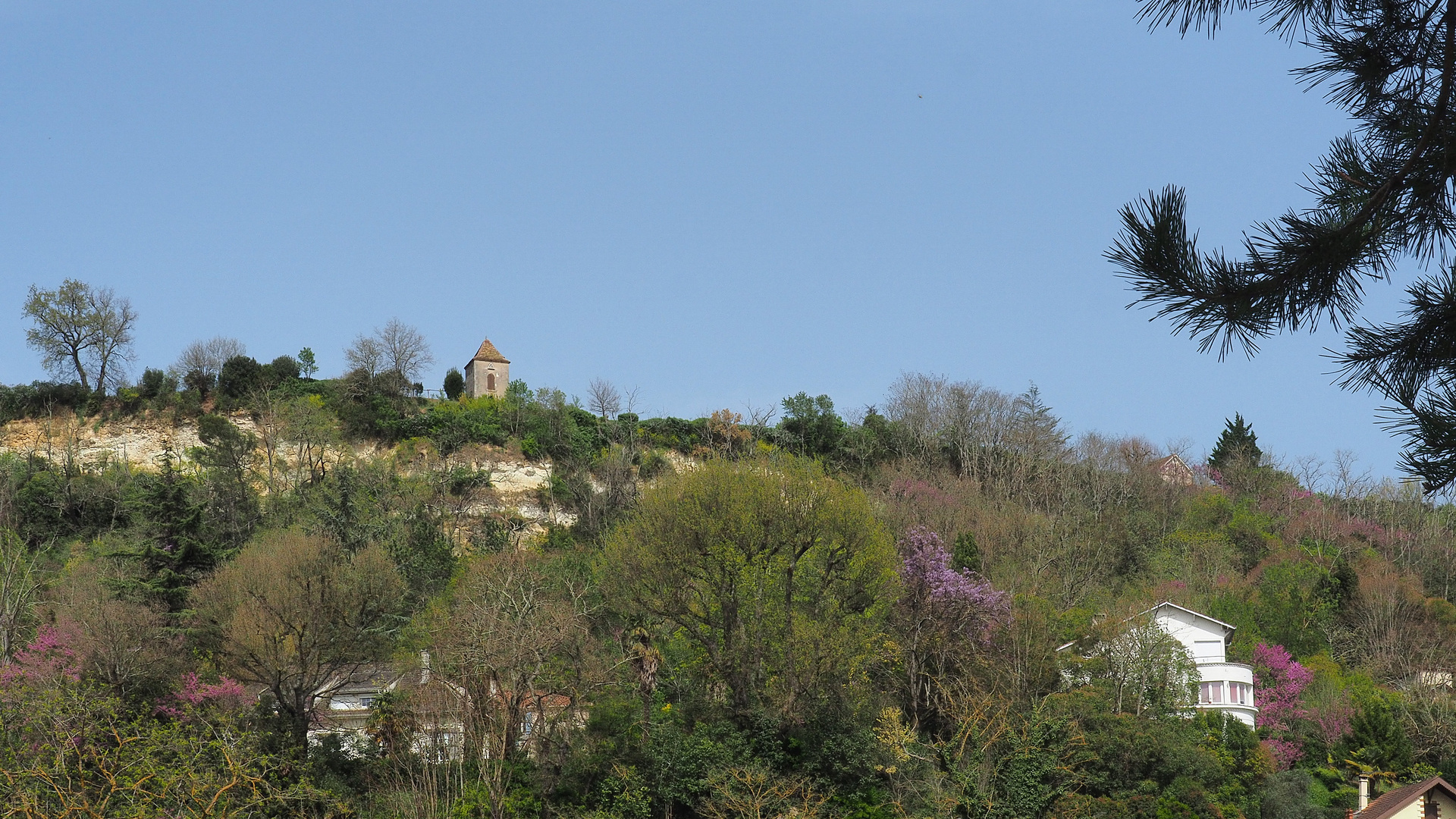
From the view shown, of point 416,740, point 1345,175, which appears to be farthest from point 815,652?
point 1345,175

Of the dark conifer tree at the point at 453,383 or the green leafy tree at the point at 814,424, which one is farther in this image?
the dark conifer tree at the point at 453,383

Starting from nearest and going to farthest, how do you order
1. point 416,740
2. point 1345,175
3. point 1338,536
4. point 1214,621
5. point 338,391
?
point 1345,175 < point 416,740 < point 1214,621 < point 1338,536 < point 338,391

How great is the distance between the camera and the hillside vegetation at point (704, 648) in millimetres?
22797

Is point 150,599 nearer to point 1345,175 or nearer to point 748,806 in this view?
point 748,806

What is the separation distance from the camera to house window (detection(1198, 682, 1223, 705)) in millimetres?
29672

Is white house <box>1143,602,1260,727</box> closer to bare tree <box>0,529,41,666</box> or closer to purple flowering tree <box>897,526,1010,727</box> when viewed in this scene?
purple flowering tree <box>897,526,1010,727</box>

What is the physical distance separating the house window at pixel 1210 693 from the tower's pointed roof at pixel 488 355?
120 ft

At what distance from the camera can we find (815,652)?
986 inches

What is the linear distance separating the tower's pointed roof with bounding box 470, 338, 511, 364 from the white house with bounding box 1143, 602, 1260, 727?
34554mm

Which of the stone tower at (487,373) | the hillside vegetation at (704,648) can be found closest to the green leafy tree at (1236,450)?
the hillside vegetation at (704,648)

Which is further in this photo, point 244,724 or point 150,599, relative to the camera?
point 150,599

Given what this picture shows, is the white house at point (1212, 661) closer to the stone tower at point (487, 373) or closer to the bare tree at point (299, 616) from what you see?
the bare tree at point (299, 616)

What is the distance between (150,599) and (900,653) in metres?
17.5

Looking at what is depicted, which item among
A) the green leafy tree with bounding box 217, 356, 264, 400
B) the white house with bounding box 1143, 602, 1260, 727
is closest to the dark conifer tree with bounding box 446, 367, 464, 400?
the green leafy tree with bounding box 217, 356, 264, 400
